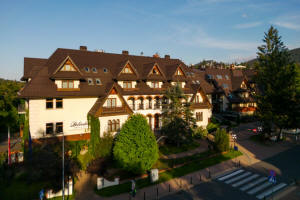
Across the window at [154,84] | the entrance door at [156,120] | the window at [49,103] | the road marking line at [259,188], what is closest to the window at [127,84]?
the window at [154,84]

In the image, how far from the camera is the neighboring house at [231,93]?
46.2 metres

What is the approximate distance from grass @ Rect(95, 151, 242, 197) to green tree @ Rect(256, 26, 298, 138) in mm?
9961

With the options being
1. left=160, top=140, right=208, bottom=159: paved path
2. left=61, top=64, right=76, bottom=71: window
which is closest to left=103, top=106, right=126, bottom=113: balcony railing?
left=61, top=64, right=76, bottom=71: window

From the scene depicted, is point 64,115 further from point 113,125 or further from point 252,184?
point 252,184


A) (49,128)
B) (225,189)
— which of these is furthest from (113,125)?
(225,189)

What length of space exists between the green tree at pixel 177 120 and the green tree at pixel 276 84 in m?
13.5

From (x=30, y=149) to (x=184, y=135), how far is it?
1956 centimetres

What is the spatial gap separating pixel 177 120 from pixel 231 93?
27.0 m

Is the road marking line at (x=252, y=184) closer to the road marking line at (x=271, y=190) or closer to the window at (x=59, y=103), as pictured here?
the road marking line at (x=271, y=190)

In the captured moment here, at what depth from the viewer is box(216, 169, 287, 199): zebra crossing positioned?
674 inches

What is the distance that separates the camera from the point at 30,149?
22.9m

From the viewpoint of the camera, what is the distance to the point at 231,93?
4797 centimetres

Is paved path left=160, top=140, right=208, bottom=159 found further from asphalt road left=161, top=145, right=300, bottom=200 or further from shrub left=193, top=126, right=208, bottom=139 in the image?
asphalt road left=161, top=145, right=300, bottom=200

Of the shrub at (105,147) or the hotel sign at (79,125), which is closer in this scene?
the shrub at (105,147)
